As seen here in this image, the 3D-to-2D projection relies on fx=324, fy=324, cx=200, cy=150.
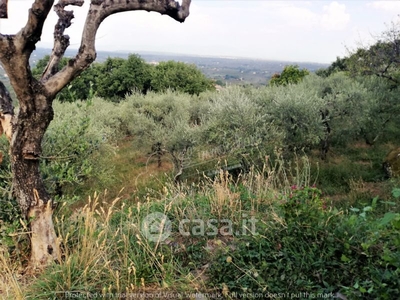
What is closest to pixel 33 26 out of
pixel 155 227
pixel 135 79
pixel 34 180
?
pixel 34 180

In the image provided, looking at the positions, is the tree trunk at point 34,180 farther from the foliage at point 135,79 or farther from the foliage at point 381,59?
the foliage at point 135,79

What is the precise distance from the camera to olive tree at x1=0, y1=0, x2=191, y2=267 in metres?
3.03

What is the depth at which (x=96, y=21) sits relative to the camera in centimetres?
334

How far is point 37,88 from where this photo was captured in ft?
10.6

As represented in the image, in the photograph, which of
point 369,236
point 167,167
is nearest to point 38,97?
point 369,236

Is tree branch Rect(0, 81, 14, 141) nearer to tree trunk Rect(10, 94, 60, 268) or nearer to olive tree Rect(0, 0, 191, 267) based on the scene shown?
olive tree Rect(0, 0, 191, 267)

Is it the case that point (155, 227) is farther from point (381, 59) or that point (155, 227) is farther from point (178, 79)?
point (178, 79)

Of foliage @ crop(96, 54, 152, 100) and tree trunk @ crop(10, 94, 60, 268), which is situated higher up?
foliage @ crop(96, 54, 152, 100)

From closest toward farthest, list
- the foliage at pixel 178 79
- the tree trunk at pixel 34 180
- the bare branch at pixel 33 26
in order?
the bare branch at pixel 33 26 < the tree trunk at pixel 34 180 < the foliage at pixel 178 79

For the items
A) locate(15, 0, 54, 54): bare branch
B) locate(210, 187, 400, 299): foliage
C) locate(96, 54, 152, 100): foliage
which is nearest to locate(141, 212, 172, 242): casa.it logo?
locate(210, 187, 400, 299): foliage

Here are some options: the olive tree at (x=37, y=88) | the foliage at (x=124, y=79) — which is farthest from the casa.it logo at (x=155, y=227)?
the foliage at (x=124, y=79)

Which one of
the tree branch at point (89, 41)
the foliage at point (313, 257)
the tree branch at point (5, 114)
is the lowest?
the foliage at point (313, 257)

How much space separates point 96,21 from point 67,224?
247 cm

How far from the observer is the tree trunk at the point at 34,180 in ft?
11.0
